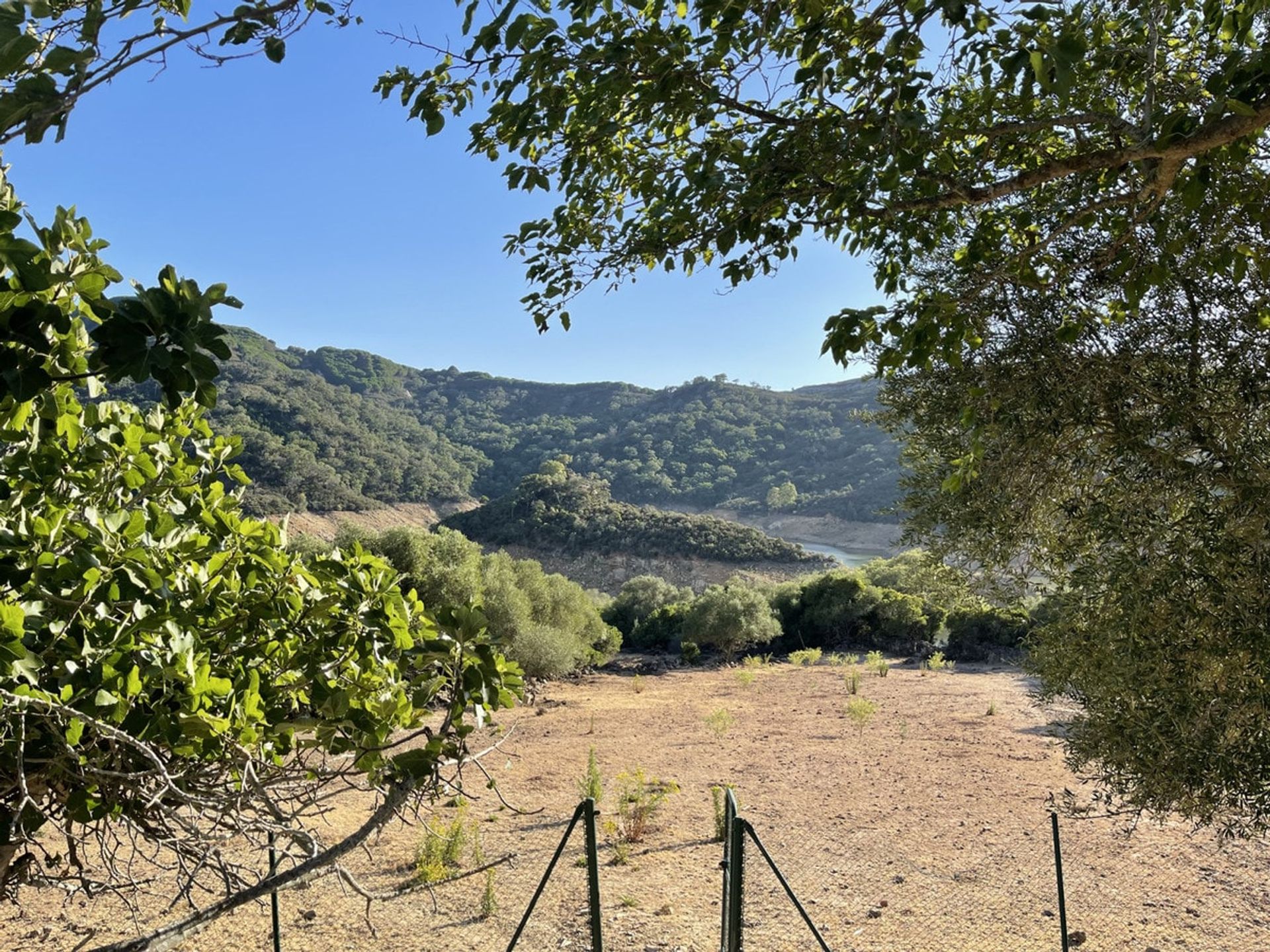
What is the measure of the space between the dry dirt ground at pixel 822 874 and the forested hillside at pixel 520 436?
139 feet

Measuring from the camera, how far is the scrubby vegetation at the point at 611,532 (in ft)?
183

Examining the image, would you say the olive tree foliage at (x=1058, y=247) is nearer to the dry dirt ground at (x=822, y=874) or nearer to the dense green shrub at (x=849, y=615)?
the dry dirt ground at (x=822, y=874)

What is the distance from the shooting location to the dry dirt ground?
616 centimetres

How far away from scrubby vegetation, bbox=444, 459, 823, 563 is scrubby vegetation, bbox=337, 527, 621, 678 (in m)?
27.2

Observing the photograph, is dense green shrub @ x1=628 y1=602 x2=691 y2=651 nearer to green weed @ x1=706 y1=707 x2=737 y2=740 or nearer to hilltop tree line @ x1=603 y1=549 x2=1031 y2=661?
hilltop tree line @ x1=603 y1=549 x2=1031 y2=661

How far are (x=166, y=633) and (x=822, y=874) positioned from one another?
7.53m

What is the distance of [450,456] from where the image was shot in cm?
9888

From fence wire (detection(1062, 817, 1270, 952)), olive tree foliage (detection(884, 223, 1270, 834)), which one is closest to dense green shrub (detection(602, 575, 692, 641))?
fence wire (detection(1062, 817, 1270, 952))

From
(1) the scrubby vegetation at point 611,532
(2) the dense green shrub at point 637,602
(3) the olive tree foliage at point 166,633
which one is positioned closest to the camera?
(3) the olive tree foliage at point 166,633

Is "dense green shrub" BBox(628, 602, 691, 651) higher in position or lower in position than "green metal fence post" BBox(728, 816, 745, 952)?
lower

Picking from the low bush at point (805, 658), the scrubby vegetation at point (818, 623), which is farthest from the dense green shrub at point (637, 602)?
the low bush at point (805, 658)

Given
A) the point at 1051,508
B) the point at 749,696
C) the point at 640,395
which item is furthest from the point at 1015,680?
the point at 640,395

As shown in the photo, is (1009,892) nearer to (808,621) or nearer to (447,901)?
(447,901)

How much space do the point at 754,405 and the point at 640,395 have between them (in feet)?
88.6
